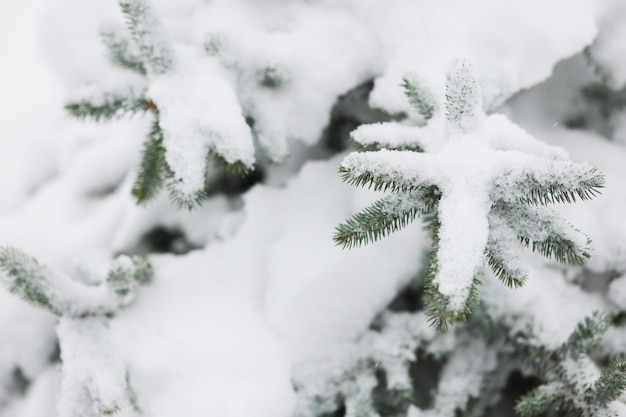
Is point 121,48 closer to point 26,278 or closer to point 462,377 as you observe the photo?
point 26,278

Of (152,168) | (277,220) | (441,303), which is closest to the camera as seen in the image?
(441,303)

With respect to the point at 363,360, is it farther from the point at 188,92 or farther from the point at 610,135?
the point at 610,135

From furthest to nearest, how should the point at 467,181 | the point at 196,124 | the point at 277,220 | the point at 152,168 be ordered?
the point at 277,220 → the point at 152,168 → the point at 196,124 → the point at 467,181

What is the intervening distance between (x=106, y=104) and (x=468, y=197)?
3.10 ft

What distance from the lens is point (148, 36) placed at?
1196 mm

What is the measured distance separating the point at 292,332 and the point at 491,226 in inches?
25.9

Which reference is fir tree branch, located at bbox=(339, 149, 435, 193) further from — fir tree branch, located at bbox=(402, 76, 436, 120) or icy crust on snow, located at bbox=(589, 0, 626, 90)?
icy crust on snow, located at bbox=(589, 0, 626, 90)

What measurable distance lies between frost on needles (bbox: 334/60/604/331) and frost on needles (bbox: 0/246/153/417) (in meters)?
0.73

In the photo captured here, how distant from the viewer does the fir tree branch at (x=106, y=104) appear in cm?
125

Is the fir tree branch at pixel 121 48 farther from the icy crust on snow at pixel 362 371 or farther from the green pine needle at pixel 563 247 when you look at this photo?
the green pine needle at pixel 563 247

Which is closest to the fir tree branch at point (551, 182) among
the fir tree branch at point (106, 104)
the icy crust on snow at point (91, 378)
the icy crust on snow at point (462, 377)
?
the icy crust on snow at point (462, 377)

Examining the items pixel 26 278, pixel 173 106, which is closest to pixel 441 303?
pixel 173 106

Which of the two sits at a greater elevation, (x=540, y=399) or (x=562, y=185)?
(x=562, y=185)

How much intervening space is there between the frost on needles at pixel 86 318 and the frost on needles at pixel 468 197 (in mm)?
733
